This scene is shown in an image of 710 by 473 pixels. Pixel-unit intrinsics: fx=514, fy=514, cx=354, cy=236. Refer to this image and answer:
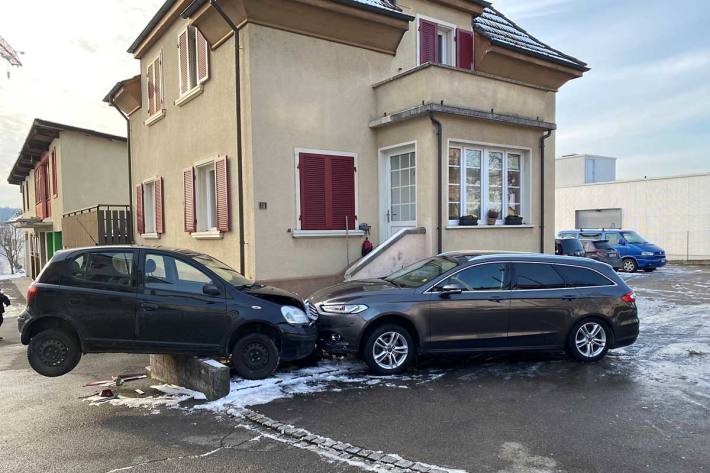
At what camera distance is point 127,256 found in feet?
20.6

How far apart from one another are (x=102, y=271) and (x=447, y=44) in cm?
1079

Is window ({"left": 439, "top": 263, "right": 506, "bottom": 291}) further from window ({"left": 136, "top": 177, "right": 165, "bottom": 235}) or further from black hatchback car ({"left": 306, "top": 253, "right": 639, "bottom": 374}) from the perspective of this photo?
window ({"left": 136, "top": 177, "right": 165, "bottom": 235})

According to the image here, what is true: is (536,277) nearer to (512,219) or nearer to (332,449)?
(332,449)

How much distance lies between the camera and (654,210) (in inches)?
1325

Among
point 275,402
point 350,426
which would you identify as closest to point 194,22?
point 275,402

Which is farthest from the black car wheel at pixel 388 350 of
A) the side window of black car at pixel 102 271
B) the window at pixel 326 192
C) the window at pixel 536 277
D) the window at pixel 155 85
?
the window at pixel 155 85

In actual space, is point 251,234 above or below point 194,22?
below

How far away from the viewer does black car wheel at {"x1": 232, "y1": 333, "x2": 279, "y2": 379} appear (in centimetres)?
641

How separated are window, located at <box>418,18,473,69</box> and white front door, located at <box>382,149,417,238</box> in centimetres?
333

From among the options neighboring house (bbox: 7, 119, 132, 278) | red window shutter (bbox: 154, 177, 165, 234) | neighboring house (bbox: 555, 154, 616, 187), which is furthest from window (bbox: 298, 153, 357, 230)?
neighboring house (bbox: 555, 154, 616, 187)

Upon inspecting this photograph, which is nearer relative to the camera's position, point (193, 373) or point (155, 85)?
point (193, 373)

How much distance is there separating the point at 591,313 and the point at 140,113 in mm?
15142

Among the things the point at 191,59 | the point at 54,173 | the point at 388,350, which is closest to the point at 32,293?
the point at 388,350

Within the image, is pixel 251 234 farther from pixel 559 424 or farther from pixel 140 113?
pixel 140 113
